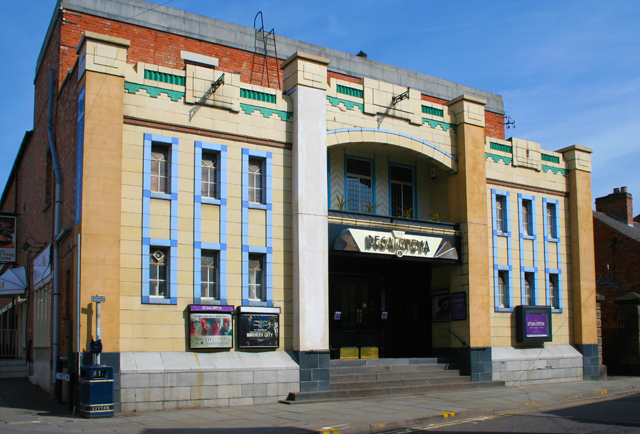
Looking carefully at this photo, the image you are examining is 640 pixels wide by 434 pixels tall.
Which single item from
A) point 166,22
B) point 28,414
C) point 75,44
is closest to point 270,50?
point 166,22

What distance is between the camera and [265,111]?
17.8 m

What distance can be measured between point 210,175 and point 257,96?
2.70m

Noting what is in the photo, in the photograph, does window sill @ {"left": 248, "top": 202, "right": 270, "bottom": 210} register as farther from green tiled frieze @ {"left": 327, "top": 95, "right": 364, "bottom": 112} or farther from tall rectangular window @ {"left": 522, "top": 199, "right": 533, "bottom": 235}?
tall rectangular window @ {"left": 522, "top": 199, "right": 533, "bottom": 235}

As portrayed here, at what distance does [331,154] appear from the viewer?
2103cm

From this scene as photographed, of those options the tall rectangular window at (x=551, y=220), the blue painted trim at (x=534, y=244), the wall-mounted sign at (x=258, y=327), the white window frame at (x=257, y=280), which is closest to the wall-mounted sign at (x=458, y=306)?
the blue painted trim at (x=534, y=244)

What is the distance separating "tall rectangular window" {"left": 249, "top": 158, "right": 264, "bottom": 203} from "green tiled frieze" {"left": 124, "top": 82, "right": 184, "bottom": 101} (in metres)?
2.71

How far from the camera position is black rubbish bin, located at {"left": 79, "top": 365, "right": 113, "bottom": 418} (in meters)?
13.4

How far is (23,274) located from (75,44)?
954 centimetres

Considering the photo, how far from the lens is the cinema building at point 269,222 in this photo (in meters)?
15.2

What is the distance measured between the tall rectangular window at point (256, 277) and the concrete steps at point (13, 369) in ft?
41.7

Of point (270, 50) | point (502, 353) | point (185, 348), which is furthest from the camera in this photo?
point (270, 50)

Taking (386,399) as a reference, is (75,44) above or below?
above

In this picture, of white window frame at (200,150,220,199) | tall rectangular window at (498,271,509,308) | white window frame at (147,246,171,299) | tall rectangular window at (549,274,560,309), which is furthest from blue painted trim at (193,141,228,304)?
tall rectangular window at (549,274,560,309)

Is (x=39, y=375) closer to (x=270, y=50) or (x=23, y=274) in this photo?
(x=23, y=274)
